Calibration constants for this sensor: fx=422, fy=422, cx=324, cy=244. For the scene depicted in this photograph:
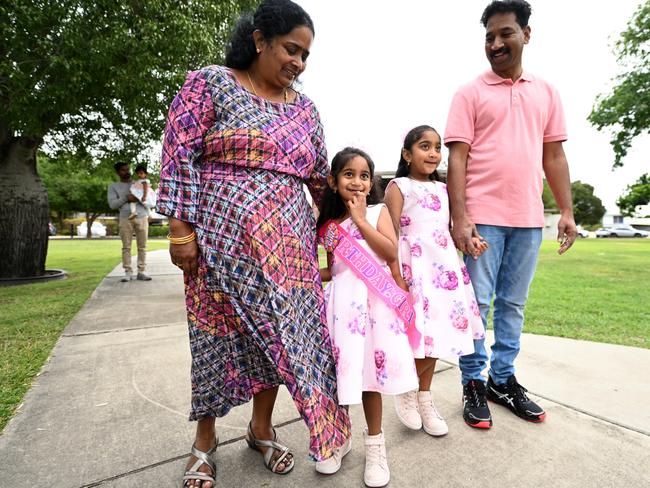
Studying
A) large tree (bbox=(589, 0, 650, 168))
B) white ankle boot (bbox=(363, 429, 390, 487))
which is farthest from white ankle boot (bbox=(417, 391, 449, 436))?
large tree (bbox=(589, 0, 650, 168))

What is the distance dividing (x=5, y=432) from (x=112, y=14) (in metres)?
5.33

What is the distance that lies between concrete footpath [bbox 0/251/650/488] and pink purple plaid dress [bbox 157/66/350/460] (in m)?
0.35

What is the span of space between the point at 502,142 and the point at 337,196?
0.98m

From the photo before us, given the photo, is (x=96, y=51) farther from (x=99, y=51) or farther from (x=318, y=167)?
(x=318, y=167)

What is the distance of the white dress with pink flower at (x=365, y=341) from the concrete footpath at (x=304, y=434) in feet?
1.28

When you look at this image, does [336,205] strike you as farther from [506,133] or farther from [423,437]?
[423,437]

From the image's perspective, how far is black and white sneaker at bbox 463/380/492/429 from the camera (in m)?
2.16

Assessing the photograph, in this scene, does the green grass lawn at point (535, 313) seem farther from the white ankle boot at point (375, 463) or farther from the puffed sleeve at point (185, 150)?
the white ankle boot at point (375, 463)

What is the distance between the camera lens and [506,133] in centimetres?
228

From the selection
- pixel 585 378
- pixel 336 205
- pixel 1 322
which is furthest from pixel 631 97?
pixel 1 322

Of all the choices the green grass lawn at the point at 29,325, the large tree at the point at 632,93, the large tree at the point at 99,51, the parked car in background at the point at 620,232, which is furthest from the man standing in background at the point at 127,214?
the parked car in background at the point at 620,232

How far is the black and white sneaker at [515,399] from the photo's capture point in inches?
87.7

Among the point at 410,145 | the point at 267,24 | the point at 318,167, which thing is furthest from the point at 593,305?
the point at 267,24

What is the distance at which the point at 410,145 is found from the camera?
226 centimetres
